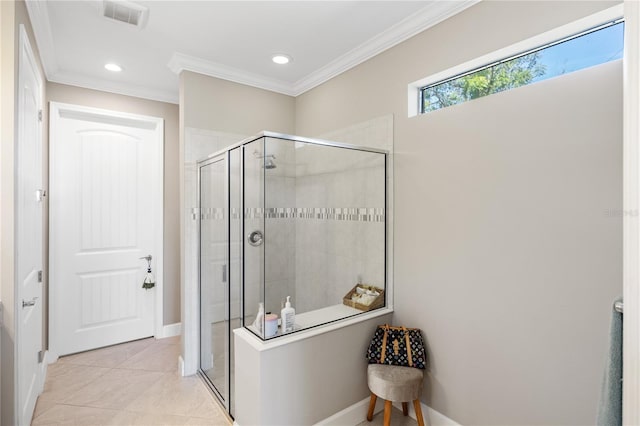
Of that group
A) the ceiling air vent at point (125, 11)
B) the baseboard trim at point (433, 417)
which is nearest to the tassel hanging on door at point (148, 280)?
the ceiling air vent at point (125, 11)

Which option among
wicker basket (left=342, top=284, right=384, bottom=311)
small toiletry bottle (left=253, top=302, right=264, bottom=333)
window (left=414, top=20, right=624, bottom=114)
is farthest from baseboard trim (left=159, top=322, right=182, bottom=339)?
window (left=414, top=20, right=624, bottom=114)

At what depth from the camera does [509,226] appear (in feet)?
5.70

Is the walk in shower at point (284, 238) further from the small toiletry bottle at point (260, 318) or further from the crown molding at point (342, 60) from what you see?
the crown molding at point (342, 60)

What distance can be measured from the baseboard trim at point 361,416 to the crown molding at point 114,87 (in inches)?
131

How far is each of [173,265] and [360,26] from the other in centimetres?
294

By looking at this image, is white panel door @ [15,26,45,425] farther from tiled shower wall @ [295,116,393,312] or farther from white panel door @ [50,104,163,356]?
tiled shower wall @ [295,116,393,312]

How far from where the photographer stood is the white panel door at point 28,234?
68.6 inches

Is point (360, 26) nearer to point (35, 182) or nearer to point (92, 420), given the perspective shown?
point (35, 182)

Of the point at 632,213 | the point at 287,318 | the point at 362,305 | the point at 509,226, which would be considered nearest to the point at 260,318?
the point at 287,318

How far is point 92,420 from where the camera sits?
85.7 inches

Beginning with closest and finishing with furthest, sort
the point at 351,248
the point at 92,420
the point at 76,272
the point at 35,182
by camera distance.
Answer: the point at 92,420 → the point at 35,182 → the point at 351,248 → the point at 76,272

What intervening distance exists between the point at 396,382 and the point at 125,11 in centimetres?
282

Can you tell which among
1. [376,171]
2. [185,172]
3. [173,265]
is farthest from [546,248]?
[173,265]

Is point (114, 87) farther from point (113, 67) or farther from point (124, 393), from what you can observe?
point (124, 393)
